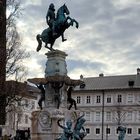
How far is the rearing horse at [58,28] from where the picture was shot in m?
21.2

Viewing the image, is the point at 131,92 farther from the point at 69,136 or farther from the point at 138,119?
the point at 69,136

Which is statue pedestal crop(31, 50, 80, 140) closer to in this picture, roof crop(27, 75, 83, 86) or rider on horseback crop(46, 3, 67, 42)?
roof crop(27, 75, 83, 86)

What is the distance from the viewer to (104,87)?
284ft

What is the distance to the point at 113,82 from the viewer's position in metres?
87.8

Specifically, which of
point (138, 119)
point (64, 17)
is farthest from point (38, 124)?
point (138, 119)

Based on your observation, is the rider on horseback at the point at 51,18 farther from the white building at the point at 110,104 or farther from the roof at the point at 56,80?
the white building at the point at 110,104

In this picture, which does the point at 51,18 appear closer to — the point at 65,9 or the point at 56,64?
the point at 65,9

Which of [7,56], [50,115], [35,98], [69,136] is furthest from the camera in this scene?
[35,98]

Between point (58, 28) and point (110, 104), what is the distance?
66.9 metres

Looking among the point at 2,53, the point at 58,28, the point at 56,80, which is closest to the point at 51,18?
the point at 58,28

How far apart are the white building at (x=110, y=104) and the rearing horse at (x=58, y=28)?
208 feet

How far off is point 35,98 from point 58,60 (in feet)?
260

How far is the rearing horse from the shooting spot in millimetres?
21234

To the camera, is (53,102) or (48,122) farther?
(53,102)
